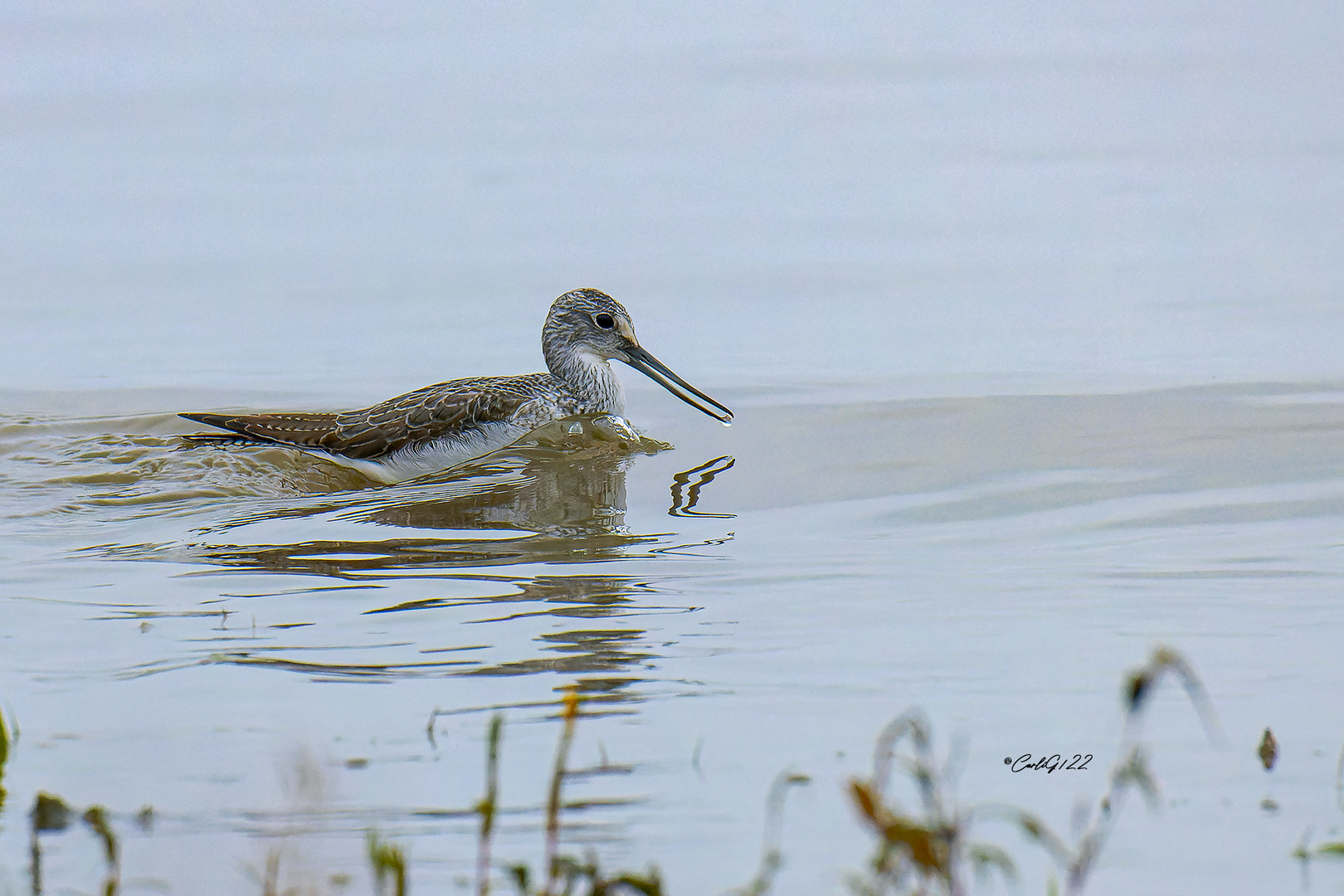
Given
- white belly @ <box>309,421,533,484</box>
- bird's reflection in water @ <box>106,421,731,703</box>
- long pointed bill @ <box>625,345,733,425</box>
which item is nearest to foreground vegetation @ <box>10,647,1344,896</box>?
bird's reflection in water @ <box>106,421,731,703</box>

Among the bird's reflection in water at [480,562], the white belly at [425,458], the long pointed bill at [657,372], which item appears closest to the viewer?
the bird's reflection in water at [480,562]

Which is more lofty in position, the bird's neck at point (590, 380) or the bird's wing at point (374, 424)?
the bird's neck at point (590, 380)

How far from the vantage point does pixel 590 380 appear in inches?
415

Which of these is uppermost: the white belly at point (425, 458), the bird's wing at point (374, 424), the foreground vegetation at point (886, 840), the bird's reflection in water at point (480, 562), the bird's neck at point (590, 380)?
the bird's neck at point (590, 380)

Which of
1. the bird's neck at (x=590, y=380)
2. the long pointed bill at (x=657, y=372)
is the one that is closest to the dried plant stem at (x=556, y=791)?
the long pointed bill at (x=657, y=372)

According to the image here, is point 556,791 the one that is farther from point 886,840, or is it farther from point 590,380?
point 590,380

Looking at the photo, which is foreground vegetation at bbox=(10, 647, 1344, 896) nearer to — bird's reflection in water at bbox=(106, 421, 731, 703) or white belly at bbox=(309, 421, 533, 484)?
bird's reflection in water at bbox=(106, 421, 731, 703)

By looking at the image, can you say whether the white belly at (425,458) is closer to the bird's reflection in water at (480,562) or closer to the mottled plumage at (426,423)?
the mottled plumage at (426,423)

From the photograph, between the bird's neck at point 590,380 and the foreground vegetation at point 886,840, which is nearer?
the foreground vegetation at point 886,840

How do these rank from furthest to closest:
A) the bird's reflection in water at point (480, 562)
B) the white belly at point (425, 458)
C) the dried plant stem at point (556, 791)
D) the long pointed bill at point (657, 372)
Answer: the long pointed bill at point (657, 372), the white belly at point (425, 458), the bird's reflection in water at point (480, 562), the dried plant stem at point (556, 791)

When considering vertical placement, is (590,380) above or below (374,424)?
above

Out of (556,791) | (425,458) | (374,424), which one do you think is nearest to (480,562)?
(425,458)

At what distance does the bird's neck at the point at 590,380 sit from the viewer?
10.5m

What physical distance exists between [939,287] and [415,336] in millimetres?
4893
